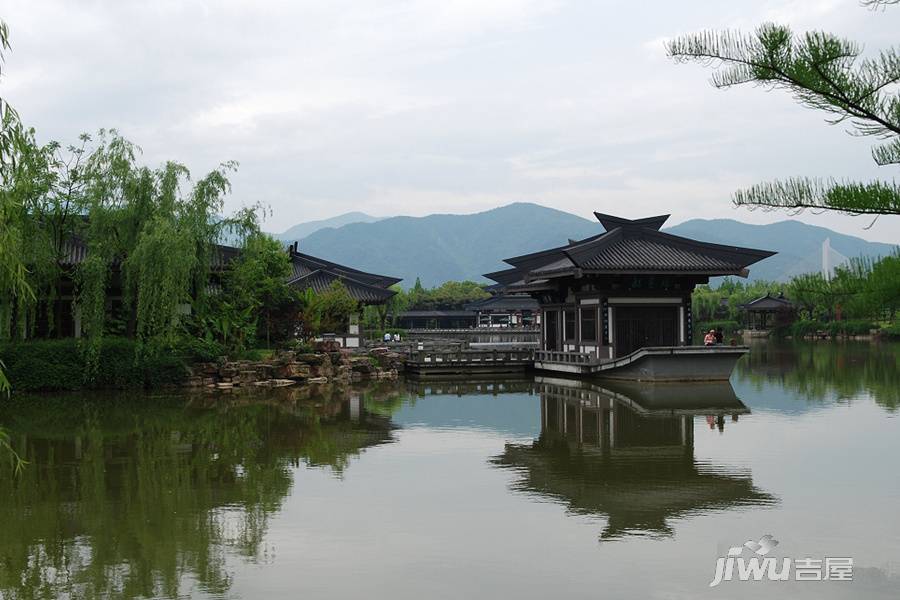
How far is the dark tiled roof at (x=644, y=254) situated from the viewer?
26938 millimetres

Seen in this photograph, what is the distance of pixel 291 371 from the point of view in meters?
26.5

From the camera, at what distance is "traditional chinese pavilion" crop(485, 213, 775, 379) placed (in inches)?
1048

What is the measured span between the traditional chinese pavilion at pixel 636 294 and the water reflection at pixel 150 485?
9.88 m

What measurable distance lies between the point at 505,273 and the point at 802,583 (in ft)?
100

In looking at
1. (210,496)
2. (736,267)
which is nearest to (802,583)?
(210,496)

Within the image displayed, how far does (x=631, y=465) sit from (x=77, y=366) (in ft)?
56.3

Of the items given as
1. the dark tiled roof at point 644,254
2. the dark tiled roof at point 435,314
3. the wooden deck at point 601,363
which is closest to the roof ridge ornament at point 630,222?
the dark tiled roof at point 644,254

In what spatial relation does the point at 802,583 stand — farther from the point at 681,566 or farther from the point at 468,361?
the point at 468,361

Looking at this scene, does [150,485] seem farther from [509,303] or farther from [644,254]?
[509,303]

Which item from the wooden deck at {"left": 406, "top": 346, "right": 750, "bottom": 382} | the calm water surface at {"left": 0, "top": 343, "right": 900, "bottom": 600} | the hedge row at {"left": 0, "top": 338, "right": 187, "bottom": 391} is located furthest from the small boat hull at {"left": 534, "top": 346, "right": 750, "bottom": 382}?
the hedge row at {"left": 0, "top": 338, "right": 187, "bottom": 391}

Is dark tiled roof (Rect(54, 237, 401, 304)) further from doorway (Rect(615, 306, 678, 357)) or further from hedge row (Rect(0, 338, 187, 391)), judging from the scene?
doorway (Rect(615, 306, 678, 357))

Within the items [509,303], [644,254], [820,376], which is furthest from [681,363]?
[509,303]

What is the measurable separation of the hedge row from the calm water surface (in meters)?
3.42

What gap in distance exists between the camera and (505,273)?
3741 cm
